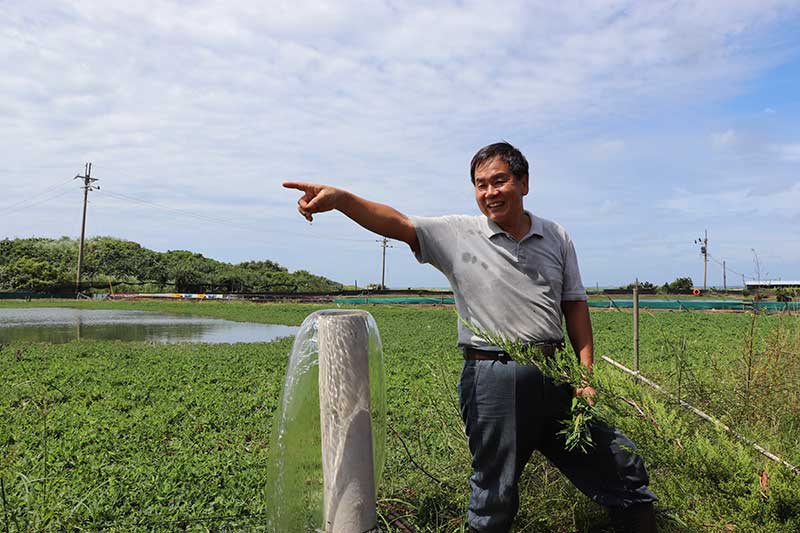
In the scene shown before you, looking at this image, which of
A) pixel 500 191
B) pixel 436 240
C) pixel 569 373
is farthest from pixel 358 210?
pixel 569 373

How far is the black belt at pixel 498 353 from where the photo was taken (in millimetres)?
2133

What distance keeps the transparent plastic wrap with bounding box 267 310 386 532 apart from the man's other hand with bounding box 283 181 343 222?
1.17 ft

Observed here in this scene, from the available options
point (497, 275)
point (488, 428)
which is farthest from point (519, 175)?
point (488, 428)

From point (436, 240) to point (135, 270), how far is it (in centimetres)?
8111

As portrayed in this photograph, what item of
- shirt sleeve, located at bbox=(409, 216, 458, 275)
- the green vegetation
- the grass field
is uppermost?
the green vegetation

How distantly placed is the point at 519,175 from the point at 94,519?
11.0 feet

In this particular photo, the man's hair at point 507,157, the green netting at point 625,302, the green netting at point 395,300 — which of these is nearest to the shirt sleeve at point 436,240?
the man's hair at point 507,157

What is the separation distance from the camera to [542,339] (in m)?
2.20

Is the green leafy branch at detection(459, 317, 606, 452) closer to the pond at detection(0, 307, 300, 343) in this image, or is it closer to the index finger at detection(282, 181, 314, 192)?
the index finger at detection(282, 181, 314, 192)

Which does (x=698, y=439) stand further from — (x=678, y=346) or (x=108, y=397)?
(x=108, y=397)

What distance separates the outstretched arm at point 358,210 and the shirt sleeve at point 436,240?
0.03 metres

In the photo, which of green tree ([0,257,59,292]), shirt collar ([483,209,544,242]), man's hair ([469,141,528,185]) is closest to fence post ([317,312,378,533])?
shirt collar ([483,209,544,242])

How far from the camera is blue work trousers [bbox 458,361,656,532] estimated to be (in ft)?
6.86

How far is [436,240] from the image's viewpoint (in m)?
2.30
